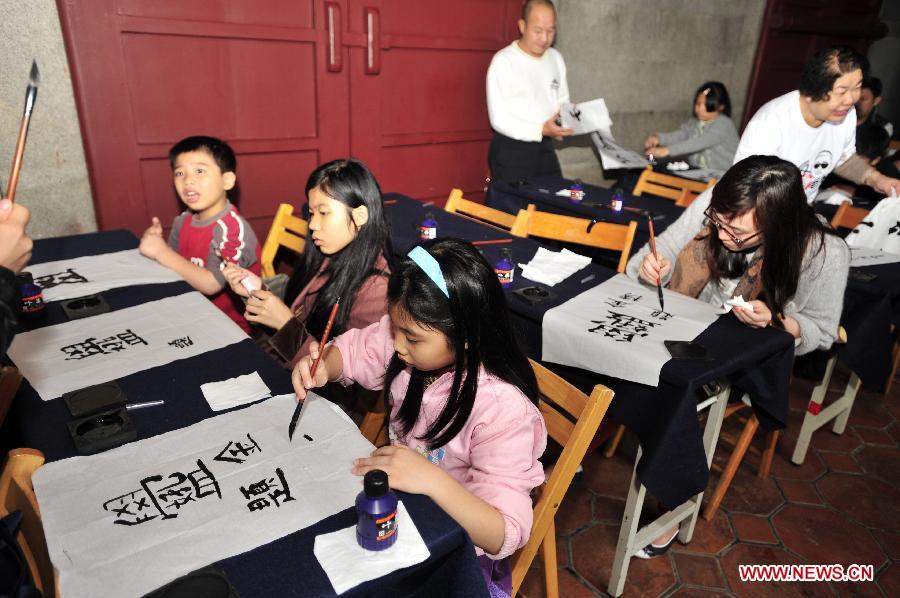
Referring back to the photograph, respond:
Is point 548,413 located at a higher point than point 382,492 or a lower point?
lower

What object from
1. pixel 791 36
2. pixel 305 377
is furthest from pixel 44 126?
pixel 791 36

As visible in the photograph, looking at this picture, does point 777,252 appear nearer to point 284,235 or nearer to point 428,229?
point 428,229

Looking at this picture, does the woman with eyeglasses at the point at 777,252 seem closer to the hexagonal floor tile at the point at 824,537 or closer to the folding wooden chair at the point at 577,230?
the folding wooden chair at the point at 577,230

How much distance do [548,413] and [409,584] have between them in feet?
2.28

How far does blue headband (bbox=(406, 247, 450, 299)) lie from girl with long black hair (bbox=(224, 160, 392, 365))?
0.74 m

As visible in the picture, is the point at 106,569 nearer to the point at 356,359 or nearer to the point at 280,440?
the point at 280,440

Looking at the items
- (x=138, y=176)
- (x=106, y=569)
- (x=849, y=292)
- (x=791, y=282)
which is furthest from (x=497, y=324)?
(x=138, y=176)

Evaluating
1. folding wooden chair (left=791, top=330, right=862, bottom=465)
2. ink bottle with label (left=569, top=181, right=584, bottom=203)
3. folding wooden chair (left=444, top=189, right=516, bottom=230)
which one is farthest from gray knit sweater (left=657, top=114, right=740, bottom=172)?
folding wooden chair (left=791, top=330, right=862, bottom=465)

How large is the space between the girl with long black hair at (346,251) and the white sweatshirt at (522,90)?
253cm

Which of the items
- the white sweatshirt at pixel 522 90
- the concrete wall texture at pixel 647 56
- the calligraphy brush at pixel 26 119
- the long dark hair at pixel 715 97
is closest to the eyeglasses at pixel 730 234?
the calligraphy brush at pixel 26 119

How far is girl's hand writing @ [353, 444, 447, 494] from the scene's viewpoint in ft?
3.67

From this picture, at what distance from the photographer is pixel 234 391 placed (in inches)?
58.1

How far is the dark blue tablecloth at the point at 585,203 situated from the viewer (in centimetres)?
352

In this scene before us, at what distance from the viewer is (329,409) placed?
55.1 inches
